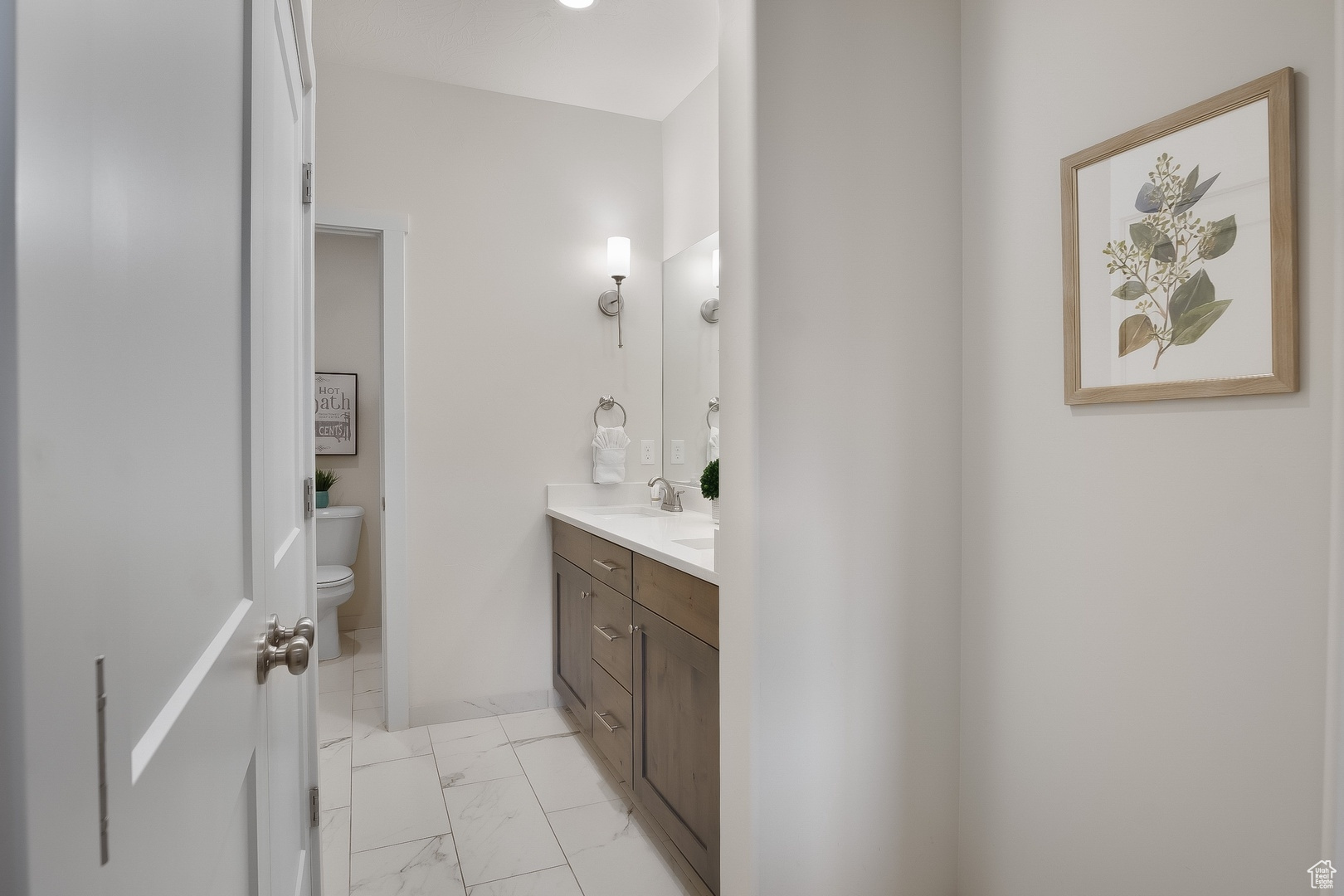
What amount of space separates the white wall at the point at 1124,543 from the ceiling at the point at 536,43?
119cm

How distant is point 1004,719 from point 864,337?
2.82ft

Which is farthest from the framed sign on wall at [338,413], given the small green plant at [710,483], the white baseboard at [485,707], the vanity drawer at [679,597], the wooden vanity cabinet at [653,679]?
the vanity drawer at [679,597]

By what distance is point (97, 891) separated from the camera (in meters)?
0.35

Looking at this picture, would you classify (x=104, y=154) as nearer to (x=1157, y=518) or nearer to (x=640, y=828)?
(x=1157, y=518)

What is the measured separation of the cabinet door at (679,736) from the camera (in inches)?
66.4

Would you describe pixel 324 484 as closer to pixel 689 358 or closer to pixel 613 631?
pixel 689 358

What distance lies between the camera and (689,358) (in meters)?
2.97

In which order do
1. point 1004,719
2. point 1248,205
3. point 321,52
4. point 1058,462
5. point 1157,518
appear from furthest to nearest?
point 321,52, point 1004,719, point 1058,462, point 1157,518, point 1248,205

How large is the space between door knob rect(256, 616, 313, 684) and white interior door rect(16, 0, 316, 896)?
25 mm

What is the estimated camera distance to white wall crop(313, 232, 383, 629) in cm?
426

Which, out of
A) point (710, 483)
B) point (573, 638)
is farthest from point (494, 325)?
point (573, 638)

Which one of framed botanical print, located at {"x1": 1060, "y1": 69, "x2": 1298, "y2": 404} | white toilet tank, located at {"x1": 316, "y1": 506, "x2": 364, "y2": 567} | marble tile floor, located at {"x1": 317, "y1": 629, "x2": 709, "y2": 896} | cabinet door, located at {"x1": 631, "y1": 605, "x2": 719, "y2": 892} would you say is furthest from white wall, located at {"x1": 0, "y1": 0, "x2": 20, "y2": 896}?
white toilet tank, located at {"x1": 316, "y1": 506, "x2": 364, "y2": 567}

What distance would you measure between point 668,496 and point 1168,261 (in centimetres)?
A: 213

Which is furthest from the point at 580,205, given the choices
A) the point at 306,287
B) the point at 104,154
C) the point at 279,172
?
the point at 104,154
